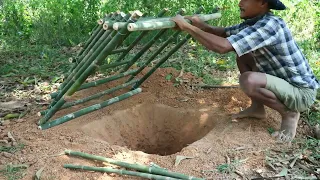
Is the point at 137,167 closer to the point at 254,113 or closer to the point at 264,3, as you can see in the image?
the point at 254,113

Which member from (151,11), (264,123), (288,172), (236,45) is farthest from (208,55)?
(288,172)

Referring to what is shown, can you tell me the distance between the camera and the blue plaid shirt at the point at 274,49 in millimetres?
3355

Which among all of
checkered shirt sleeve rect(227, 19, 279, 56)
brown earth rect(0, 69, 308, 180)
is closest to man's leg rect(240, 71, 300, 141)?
brown earth rect(0, 69, 308, 180)

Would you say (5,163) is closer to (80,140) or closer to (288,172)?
(80,140)

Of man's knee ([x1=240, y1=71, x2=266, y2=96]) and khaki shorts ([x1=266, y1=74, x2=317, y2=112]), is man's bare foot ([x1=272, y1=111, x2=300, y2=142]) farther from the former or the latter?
man's knee ([x1=240, y1=71, x2=266, y2=96])

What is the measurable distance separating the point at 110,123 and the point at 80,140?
0.64 metres

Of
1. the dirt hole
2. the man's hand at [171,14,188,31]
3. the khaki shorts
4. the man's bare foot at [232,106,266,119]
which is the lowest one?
the dirt hole

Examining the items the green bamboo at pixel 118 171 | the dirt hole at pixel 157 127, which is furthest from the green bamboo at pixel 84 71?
the green bamboo at pixel 118 171

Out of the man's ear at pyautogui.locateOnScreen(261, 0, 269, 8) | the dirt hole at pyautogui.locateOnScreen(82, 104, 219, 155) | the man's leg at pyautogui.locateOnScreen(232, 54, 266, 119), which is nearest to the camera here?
the man's ear at pyautogui.locateOnScreen(261, 0, 269, 8)

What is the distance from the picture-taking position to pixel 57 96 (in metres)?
3.91

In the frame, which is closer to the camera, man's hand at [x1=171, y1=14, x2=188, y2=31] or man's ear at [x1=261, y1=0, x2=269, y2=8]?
man's hand at [x1=171, y1=14, x2=188, y2=31]

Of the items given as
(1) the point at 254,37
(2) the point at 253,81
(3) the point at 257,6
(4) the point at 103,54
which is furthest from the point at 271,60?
(4) the point at 103,54

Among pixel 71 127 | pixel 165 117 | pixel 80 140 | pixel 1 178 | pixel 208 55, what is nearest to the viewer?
pixel 1 178

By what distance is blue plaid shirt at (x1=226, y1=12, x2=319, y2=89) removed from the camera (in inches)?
132
